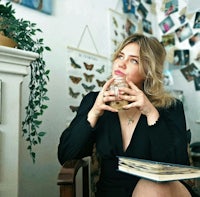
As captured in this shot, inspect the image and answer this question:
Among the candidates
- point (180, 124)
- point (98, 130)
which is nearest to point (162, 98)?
point (180, 124)

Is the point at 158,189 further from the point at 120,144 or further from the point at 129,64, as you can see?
the point at 129,64

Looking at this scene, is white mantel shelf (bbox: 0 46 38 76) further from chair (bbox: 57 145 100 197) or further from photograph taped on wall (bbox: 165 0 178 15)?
photograph taped on wall (bbox: 165 0 178 15)

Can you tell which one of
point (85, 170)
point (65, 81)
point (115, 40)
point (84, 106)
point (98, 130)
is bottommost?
point (85, 170)

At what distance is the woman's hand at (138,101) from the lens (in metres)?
0.96

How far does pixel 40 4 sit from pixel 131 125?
820mm

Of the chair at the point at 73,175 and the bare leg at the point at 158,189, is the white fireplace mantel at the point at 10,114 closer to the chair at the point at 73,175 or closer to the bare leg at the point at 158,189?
the chair at the point at 73,175

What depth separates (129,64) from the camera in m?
1.18

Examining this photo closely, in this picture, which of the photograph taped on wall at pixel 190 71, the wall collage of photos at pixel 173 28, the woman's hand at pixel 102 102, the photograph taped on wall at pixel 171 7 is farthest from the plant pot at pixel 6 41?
the photograph taped on wall at pixel 171 7

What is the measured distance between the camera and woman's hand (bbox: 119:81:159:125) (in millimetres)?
962

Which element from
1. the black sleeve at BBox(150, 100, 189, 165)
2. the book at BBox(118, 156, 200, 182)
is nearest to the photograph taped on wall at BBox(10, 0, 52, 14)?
the black sleeve at BBox(150, 100, 189, 165)

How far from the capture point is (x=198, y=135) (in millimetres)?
2006

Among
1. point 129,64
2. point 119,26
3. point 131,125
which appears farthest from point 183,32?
point 131,125

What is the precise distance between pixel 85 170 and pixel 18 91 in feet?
1.74

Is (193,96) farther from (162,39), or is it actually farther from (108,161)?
(108,161)
